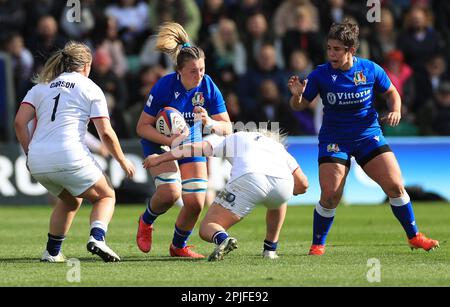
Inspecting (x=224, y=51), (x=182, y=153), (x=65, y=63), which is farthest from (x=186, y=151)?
(x=224, y=51)

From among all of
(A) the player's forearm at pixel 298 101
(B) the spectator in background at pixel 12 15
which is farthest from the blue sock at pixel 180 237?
(B) the spectator in background at pixel 12 15

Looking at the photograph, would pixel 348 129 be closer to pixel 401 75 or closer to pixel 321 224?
pixel 321 224

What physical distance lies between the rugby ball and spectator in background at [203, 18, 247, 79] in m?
9.08

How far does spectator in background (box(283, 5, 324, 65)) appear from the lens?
19.1 m

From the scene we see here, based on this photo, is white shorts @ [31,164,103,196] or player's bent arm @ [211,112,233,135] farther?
player's bent arm @ [211,112,233,135]

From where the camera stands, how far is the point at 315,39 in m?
19.1

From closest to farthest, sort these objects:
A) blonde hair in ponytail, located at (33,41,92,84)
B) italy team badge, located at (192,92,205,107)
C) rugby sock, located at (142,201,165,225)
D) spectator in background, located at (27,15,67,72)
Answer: blonde hair in ponytail, located at (33,41,92,84), italy team badge, located at (192,92,205,107), rugby sock, located at (142,201,165,225), spectator in background, located at (27,15,67,72)

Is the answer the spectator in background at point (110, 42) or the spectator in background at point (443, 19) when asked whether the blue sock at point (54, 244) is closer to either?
the spectator in background at point (110, 42)

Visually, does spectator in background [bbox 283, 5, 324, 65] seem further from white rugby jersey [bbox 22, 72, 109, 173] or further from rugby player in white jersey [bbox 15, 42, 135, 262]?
white rugby jersey [bbox 22, 72, 109, 173]

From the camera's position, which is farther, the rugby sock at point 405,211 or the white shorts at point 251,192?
the rugby sock at point 405,211

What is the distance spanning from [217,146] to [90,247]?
1.36 meters

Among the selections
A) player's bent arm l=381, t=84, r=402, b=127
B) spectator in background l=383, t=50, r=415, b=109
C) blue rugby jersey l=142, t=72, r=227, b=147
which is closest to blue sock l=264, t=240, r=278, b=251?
blue rugby jersey l=142, t=72, r=227, b=147

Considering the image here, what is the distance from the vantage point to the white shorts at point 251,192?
8.99 metres
